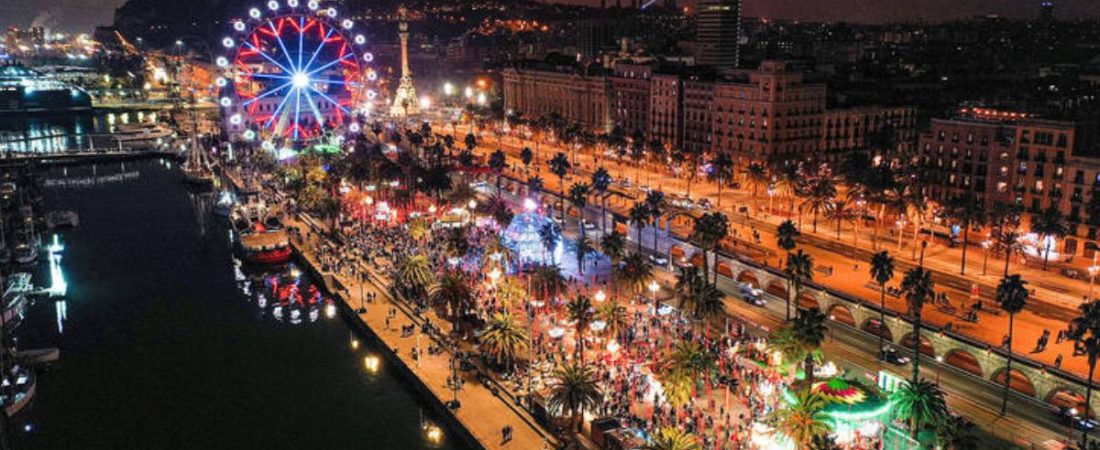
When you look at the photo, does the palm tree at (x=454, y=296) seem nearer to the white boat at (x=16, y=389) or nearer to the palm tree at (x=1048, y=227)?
the white boat at (x=16, y=389)

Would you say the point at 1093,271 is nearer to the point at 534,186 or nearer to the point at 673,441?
the point at 673,441

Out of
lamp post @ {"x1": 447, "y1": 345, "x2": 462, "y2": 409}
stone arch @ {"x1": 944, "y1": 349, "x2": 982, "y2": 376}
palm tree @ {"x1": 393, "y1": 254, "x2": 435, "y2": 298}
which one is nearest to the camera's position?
stone arch @ {"x1": 944, "y1": 349, "x2": 982, "y2": 376}

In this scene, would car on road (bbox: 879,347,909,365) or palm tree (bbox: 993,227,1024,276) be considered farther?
palm tree (bbox: 993,227,1024,276)

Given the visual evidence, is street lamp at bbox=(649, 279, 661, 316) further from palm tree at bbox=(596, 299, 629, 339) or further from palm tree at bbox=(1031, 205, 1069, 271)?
palm tree at bbox=(1031, 205, 1069, 271)

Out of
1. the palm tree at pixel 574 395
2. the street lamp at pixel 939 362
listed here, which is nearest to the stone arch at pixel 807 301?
the street lamp at pixel 939 362

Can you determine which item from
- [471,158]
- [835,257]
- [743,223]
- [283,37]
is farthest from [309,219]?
[835,257]

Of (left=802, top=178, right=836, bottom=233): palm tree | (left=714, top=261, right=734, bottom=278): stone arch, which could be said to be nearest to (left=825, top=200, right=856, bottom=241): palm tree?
(left=802, top=178, right=836, bottom=233): palm tree

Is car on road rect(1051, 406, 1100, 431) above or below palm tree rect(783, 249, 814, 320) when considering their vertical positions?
below
